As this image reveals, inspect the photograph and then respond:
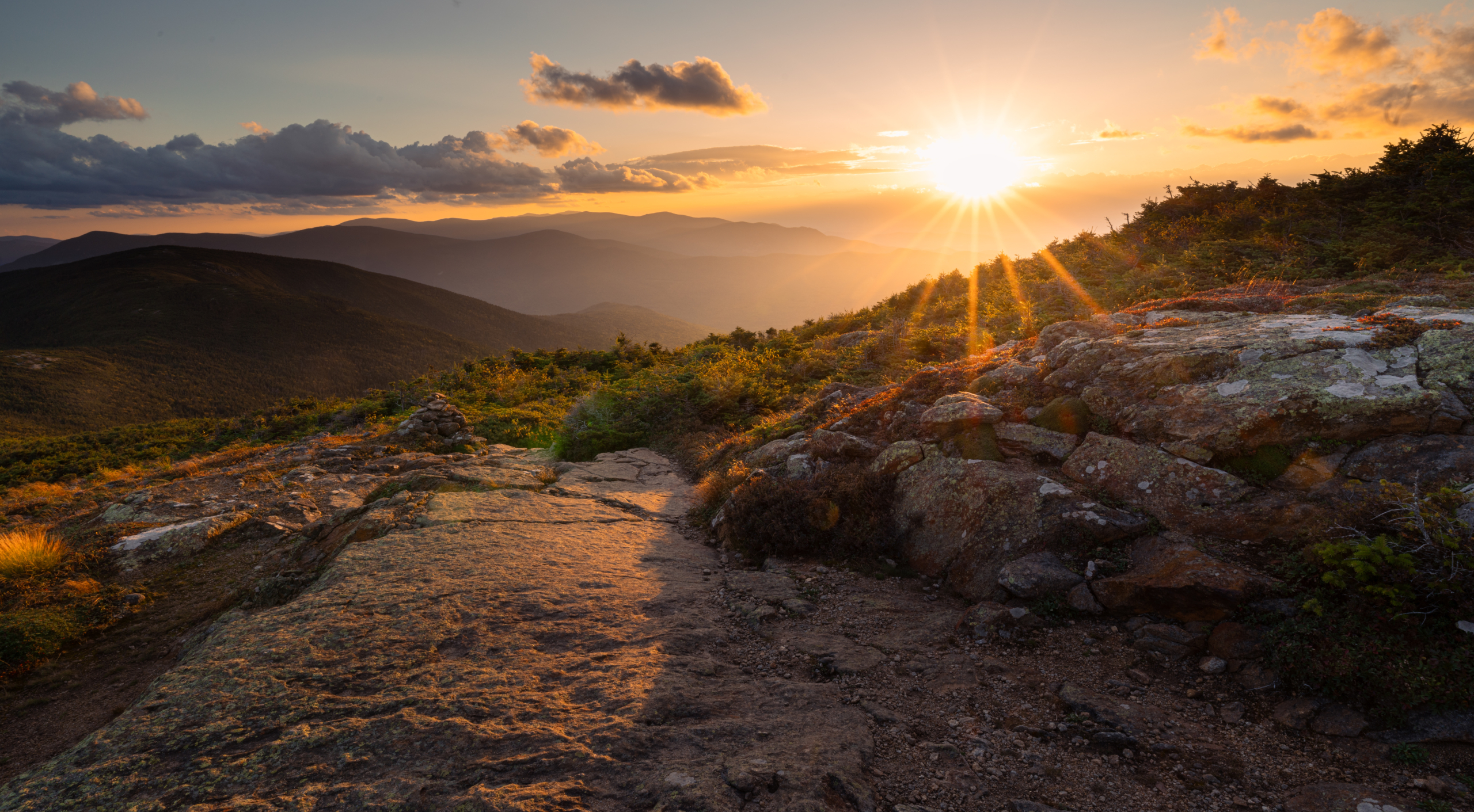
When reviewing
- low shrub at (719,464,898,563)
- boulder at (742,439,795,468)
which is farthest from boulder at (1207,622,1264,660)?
boulder at (742,439,795,468)

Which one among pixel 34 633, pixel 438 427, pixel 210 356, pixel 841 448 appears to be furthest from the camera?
pixel 210 356

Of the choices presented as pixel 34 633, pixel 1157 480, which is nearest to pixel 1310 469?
pixel 1157 480

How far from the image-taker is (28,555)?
22.2 feet

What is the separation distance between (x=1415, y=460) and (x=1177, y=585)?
264 cm

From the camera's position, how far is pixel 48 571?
6.85 m

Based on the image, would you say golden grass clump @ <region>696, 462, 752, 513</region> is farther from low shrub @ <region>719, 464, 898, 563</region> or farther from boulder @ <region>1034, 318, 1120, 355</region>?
boulder @ <region>1034, 318, 1120, 355</region>

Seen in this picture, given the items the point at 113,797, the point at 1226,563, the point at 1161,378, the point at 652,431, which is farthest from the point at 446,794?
the point at 652,431

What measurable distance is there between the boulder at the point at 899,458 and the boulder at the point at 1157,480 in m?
1.94

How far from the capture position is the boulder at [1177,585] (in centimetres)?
494

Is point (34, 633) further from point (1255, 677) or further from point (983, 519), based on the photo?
point (1255, 677)

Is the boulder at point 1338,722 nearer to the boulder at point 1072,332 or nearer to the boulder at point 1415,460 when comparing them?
the boulder at point 1415,460

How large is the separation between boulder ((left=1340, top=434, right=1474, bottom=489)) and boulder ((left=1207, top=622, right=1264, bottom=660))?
1970mm

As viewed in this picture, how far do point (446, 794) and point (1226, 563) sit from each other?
260 inches

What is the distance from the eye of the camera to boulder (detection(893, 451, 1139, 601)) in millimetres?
6242
